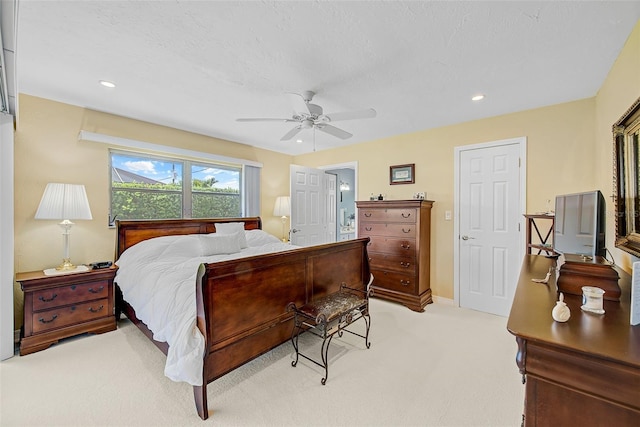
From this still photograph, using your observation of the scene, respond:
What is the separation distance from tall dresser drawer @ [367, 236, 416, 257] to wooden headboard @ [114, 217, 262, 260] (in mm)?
2275

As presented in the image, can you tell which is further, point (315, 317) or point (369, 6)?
point (315, 317)

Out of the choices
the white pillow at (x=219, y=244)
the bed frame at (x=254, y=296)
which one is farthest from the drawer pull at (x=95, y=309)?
the white pillow at (x=219, y=244)

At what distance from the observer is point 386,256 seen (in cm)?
393

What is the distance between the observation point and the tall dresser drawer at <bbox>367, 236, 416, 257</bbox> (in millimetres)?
3691

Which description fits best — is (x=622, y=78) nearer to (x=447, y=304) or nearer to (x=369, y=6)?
(x=369, y=6)

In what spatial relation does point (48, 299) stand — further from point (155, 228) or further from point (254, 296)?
point (254, 296)

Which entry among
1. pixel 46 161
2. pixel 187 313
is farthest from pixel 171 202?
pixel 187 313

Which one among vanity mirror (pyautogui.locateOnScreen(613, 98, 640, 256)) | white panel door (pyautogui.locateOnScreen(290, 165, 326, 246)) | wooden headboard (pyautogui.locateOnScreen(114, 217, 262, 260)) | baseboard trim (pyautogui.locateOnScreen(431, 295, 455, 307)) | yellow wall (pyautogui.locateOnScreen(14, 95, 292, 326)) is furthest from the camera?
white panel door (pyautogui.locateOnScreen(290, 165, 326, 246))

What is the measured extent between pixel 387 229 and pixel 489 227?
129 centimetres

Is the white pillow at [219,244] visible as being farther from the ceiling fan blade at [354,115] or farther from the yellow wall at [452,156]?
the yellow wall at [452,156]

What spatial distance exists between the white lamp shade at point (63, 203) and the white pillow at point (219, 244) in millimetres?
1191

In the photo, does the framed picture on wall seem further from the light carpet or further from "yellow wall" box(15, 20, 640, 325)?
the light carpet

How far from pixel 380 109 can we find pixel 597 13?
1827mm

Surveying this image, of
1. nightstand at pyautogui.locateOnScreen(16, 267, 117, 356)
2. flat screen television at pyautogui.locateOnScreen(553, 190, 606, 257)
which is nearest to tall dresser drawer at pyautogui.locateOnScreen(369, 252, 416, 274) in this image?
flat screen television at pyautogui.locateOnScreen(553, 190, 606, 257)
